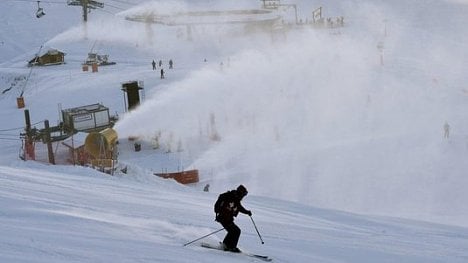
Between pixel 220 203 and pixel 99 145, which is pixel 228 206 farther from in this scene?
pixel 99 145

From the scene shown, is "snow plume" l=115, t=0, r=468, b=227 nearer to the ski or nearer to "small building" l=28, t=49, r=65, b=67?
the ski

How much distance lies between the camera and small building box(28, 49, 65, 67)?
3641cm

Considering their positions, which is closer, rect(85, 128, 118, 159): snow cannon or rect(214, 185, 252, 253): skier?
rect(214, 185, 252, 253): skier

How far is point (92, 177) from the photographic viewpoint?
547 inches

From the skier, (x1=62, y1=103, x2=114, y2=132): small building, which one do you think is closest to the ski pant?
the skier

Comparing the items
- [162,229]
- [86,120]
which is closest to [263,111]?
[86,120]

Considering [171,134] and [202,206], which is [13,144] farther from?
[202,206]

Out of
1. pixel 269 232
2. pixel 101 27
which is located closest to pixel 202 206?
pixel 269 232

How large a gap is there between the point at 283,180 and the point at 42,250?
40.3 ft

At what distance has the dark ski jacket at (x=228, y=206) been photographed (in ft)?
22.2

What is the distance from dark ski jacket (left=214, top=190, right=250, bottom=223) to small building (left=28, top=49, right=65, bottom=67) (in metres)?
32.2

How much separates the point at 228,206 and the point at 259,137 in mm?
15495

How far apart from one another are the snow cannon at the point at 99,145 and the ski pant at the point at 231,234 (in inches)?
427

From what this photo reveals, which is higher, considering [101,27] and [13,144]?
[101,27]
